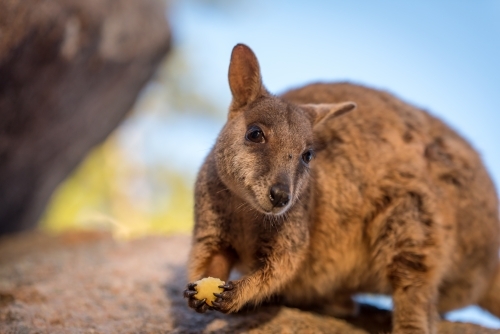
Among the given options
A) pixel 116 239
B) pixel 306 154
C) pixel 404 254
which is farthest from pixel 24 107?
pixel 404 254

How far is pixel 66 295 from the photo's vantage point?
4586 mm

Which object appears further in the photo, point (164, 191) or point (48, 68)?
point (164, 191)

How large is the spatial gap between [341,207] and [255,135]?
1.19 metres

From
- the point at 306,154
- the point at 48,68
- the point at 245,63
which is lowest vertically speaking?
the point at 306,154

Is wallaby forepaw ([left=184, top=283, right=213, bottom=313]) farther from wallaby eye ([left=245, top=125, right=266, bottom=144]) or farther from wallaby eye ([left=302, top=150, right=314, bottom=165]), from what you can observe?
wallaby eye ([left=302, top=150, right=314, bottom=165])

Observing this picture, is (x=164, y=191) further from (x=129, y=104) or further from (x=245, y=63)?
(x=245, y=63)

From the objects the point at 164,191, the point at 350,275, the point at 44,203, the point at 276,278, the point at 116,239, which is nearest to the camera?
the point at 276,278

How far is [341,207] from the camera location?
440cm

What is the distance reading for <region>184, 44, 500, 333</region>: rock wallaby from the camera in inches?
145

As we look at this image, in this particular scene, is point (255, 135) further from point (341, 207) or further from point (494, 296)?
point (494, 296)

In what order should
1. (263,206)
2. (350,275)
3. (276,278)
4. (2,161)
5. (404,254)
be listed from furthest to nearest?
(2,161), (350,275), (404,254), (276,278), (263,206)

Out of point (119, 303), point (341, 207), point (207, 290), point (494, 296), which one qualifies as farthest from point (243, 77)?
point (494, 296)

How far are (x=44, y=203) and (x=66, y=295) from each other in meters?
4.27

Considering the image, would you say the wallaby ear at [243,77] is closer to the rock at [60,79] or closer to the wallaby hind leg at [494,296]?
the rock at [60,79]
